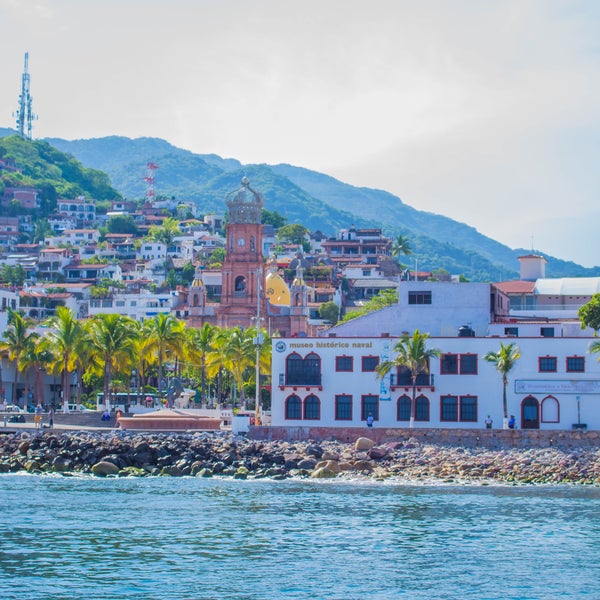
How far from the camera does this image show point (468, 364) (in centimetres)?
7862

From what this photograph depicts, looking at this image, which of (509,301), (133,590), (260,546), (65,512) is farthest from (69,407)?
(133,590)

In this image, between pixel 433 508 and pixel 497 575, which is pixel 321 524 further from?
pixel 497 575

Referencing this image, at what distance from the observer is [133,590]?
122 ft

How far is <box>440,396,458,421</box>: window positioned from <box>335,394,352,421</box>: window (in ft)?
18.9

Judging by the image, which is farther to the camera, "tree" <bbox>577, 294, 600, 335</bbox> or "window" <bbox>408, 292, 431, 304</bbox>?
"window" <bbox>408, 292, 431, 304</bbox>

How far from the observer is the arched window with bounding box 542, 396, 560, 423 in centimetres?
7769

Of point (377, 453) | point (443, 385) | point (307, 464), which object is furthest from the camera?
point (443, 385)

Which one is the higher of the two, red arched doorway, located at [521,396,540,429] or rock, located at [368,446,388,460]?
red arched doorway, located at [521,396,540,429]

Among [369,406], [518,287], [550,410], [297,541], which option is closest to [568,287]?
[518,287]

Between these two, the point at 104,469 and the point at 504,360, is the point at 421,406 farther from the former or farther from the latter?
the point at 104,469

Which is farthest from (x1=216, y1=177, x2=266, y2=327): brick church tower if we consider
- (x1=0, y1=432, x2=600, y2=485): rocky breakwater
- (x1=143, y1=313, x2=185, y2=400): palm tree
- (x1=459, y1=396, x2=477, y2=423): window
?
(x1=0, y1=432, x2=600, y2=485): rocky breakwater

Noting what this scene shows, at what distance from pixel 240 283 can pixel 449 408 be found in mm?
81370

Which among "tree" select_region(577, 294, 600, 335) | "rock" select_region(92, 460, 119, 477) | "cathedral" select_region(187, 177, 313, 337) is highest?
"cathedral" select_region(187, 177, 313, 337)

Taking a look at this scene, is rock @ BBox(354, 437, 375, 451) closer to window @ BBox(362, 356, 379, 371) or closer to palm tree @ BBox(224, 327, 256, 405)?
window @ BBox(362, 356, 379, 371)
